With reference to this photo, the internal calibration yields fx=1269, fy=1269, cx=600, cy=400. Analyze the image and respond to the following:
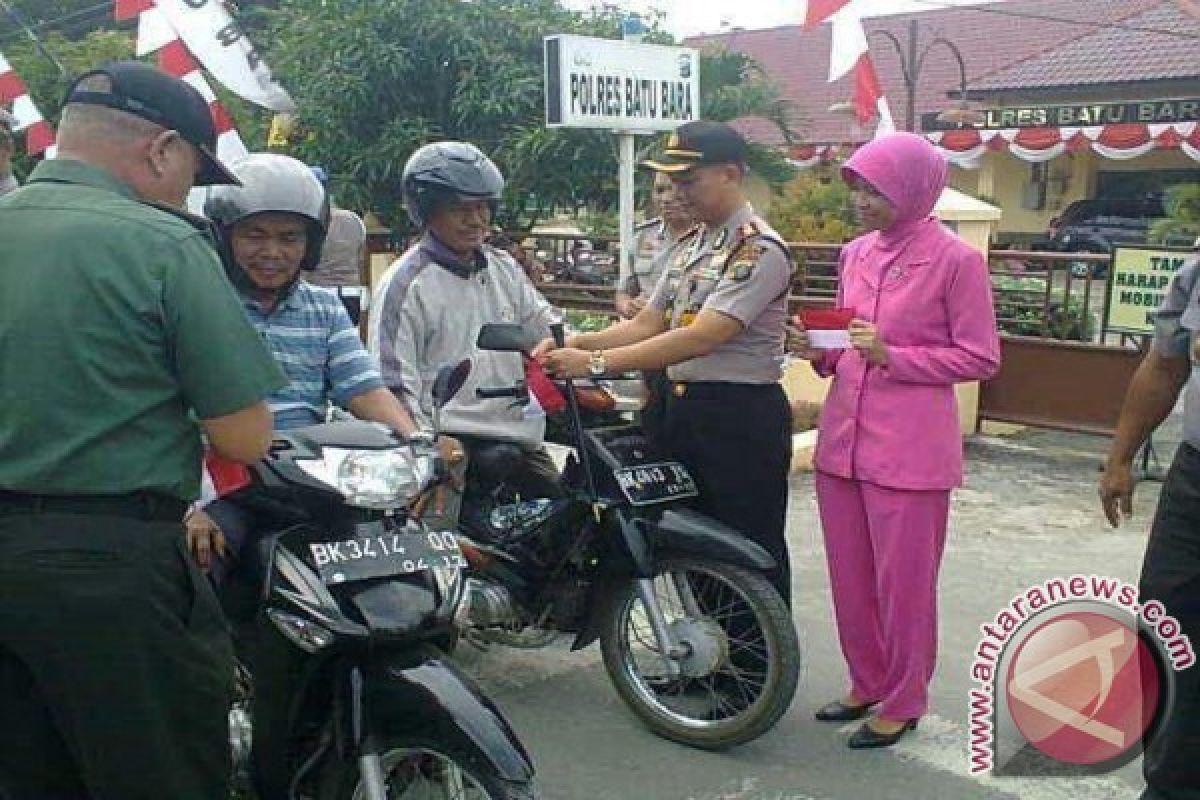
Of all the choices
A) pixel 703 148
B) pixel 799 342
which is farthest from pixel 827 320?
pixel 703 148

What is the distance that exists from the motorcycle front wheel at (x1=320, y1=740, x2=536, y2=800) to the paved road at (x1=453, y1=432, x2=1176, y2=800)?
1.00m

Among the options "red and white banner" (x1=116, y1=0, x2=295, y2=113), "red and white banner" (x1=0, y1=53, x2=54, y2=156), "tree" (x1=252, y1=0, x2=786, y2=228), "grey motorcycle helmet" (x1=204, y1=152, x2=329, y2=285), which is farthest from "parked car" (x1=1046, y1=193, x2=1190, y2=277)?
"grey motorcycle helmet" (x1=204, y1=152, x2=329, y2=285)

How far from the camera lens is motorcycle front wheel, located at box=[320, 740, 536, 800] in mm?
2285

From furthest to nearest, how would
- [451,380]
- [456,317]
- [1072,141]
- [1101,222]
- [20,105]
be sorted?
[1101,222], [1072,141], [20,105], [456,317], [451,380]

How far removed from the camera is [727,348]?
3695mm

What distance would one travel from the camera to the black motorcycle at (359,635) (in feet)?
7.69

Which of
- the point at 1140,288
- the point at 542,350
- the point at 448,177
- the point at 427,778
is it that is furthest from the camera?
the point at 1140,288

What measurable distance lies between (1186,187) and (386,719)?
9730 millimetres

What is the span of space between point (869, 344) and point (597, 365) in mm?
741

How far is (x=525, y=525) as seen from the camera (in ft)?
12.4

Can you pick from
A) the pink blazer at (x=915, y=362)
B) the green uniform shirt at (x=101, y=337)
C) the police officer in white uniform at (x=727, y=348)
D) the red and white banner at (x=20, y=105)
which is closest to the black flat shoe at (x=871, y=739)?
the police officer in white uniform at (x=727, y=348)

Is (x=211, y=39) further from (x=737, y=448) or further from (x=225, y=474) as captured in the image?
(x=225, y=474)

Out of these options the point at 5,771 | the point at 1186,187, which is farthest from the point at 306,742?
the point at 1186,187

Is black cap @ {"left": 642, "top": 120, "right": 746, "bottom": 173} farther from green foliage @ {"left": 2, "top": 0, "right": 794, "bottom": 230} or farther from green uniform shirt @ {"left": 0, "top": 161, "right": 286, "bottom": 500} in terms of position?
green foliage @ {"left": 2, "top": 0, "right": 794, "bottom": 230}
